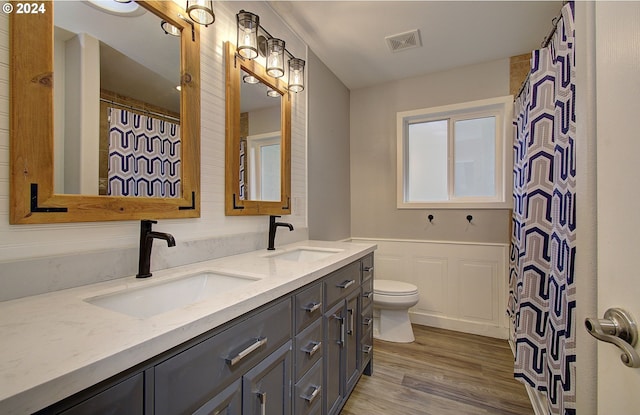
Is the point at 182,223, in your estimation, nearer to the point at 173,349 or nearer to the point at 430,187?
the point at 173,349

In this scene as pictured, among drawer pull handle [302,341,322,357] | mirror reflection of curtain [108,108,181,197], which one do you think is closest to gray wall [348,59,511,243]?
drawer pull handle [302,341,322,357]

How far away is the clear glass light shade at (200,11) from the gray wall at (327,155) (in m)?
1.14

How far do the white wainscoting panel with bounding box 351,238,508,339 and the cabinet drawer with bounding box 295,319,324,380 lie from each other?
1.83m

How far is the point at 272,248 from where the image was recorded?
5.65 ft

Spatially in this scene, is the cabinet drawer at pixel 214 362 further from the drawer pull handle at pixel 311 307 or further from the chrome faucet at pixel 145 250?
the chrome faucet at pixel 145 250

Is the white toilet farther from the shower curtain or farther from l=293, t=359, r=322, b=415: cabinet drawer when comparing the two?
A: l=293, t=359, r=322, b=415: cabinet drawer

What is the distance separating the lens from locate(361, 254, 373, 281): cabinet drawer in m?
1.81

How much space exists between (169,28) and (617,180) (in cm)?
156

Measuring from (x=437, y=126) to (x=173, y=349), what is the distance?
2.95 metres

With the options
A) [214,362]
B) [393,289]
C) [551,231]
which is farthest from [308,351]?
[393,289]

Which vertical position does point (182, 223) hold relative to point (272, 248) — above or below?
above

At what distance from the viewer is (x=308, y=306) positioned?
114 cm

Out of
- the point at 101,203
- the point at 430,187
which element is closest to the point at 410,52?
the point at 430,187

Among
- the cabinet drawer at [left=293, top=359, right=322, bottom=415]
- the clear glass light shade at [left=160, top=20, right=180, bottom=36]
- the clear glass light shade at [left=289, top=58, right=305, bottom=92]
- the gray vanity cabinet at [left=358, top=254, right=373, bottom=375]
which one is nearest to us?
the cabinet drawer at [left=293, top=359, right=322, bottom=415]
